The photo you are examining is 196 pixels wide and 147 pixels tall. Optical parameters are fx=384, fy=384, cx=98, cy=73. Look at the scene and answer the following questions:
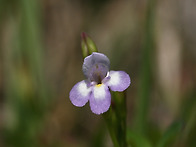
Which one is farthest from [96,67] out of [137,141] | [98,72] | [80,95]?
[137,141]

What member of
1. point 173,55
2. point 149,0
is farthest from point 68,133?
point 149,0

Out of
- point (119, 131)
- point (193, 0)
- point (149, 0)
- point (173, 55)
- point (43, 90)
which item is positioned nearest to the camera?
point (119, 131)

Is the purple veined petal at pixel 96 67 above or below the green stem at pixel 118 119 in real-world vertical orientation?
above

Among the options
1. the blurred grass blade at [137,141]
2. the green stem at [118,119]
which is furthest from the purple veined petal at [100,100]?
the blurred grass blade at [137,141]

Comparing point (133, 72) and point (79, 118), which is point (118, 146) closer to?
point (79, 118)

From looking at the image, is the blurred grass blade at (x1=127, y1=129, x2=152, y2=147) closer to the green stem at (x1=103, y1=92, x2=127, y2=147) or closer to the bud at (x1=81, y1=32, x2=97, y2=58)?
the green stem at (x1=103, y1=92, x2=127, y2=147)

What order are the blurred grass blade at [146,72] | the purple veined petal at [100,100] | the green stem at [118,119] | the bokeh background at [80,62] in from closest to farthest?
the purple veined petal at [100,100]
the green stem at [118,119]
the blurred grass blade at [146,72]
the bokeh background at [80,62]

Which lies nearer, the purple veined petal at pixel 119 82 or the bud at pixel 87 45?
the purple veined petal at pixel 119 82

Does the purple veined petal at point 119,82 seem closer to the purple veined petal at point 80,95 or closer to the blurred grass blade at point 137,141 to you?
the purple veined petal at point 80,95
